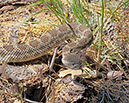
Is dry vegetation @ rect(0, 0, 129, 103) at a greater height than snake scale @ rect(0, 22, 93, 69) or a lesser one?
lesser

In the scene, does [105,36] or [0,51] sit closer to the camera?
[0,51]

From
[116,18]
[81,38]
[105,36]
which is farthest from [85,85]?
[116,18]

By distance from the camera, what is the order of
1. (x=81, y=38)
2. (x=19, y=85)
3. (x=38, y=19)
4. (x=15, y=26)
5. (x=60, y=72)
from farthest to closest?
(x=38, y=19) → (x=15, y=26) → (x=81, y=38) → (x=60, y=72) → (x=19, y=85)

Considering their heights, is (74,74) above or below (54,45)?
below

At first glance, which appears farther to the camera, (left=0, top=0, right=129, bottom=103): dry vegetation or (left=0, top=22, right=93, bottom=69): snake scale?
(left=0, top=22, right=93, bottom=69): snake scale

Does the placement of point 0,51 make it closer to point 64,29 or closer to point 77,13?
point 64,29

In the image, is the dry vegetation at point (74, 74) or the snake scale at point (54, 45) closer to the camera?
the dry vegetation at point (74, 74)

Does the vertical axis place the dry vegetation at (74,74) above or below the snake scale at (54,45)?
below

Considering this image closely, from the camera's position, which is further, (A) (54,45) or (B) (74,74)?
(A) (54,45)
